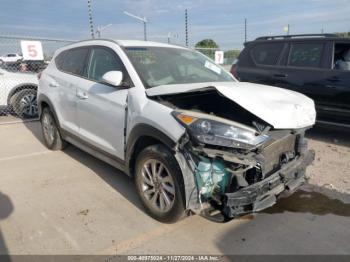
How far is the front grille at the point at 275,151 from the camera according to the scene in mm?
2818

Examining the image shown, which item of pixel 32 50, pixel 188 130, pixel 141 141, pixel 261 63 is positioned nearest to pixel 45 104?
pixel 141 141

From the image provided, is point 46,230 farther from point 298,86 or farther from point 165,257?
point 298,86

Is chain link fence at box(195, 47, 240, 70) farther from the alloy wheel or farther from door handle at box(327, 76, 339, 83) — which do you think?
the alloy wheel

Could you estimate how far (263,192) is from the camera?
2.74 metres

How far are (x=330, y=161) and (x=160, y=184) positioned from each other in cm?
320

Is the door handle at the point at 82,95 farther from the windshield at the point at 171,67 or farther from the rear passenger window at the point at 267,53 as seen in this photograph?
the rear passenger window at the point at 267,53

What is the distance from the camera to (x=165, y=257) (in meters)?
2.79

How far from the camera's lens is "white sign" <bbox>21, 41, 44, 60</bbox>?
28.0 ft

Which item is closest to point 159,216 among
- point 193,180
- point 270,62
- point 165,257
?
point 165,257

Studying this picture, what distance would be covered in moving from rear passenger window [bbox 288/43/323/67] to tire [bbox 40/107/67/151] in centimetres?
465

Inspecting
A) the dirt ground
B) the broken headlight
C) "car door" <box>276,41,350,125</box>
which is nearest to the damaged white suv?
the broken headlight

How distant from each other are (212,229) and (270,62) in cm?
458

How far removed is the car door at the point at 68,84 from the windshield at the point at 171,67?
3.69ft

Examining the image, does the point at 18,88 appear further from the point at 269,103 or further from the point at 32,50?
the point at 269,103
